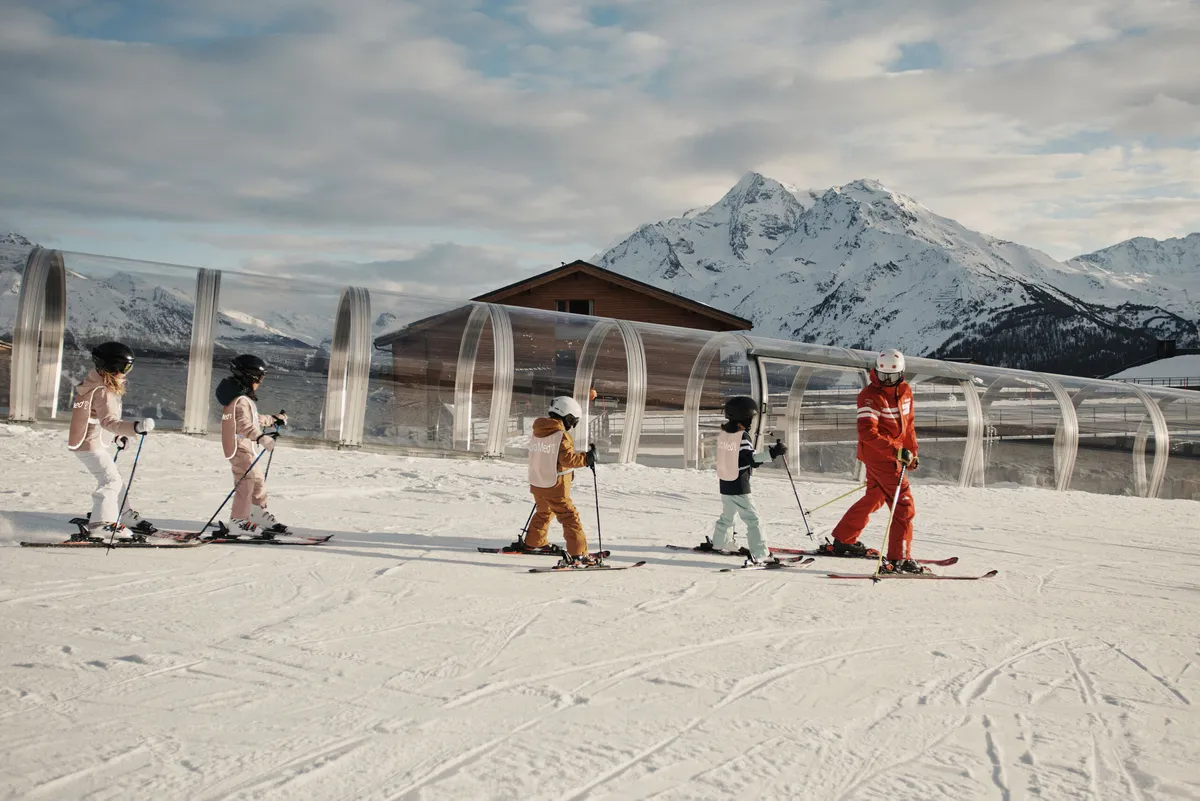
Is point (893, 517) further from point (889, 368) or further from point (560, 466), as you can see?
point (560, 466)

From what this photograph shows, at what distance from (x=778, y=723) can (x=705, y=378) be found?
36.8 ft

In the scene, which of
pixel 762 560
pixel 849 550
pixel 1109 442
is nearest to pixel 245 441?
pixel 762 560

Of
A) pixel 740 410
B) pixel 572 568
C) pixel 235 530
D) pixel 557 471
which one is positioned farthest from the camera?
pixel 235 530

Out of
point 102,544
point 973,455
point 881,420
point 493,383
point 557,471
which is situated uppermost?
point 493,383

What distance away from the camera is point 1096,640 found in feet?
17.8

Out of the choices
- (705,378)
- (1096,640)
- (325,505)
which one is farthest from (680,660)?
(705,378)

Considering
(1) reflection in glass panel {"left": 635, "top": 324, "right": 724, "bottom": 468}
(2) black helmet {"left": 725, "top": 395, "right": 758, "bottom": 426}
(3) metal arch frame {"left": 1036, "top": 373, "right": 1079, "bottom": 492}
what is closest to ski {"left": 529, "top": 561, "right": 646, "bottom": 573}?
(2) black helmet {"left": 725, "top": 395, "right": 758, "bottom": 426}

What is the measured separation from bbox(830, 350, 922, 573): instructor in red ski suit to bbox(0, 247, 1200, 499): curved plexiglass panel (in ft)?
19.6

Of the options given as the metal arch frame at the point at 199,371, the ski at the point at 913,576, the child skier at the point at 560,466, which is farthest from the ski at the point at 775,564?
the metal arch frame at the point at 199,371

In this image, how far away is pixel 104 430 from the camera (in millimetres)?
7312

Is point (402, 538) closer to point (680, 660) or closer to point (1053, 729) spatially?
point (680, 660)

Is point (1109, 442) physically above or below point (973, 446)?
above

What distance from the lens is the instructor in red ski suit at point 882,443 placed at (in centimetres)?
782

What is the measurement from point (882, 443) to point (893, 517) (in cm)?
69
